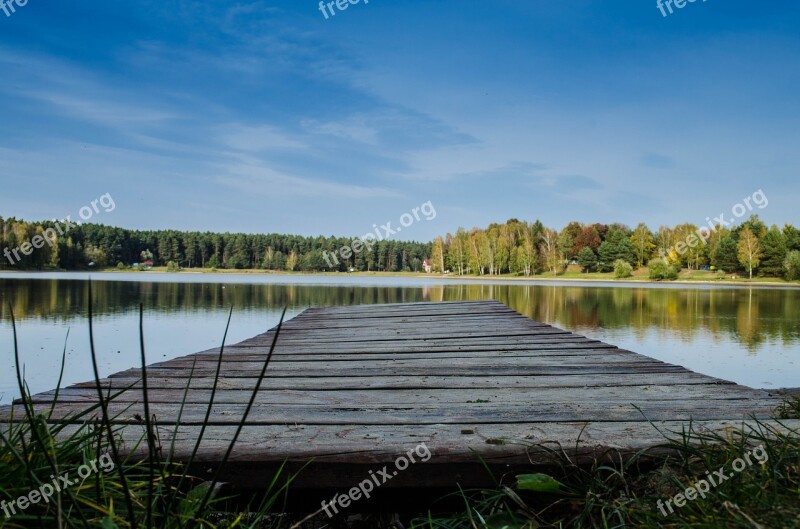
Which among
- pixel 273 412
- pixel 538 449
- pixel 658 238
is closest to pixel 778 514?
pixel 538 449

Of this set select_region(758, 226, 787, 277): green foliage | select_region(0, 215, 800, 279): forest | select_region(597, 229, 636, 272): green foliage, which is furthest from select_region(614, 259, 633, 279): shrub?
select_region(758, 226, 787, 277): green foliage

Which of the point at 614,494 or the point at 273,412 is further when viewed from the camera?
the point at 273,412

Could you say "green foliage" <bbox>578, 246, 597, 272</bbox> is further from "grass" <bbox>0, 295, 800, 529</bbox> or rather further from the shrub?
"grass" <bbox>0, 295, 800, 529</bbox>

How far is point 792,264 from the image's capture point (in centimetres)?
4772

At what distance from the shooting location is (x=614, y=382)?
2393 mm

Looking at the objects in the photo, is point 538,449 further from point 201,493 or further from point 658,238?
point 658,238

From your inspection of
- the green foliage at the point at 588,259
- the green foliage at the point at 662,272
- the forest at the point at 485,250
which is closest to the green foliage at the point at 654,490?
the forest at the point at 485,250

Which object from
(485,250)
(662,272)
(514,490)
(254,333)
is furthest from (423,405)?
(485,250)

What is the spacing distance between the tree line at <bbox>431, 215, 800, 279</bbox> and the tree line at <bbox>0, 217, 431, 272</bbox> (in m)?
10.4

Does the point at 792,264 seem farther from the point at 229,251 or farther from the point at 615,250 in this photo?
the point at 229,251

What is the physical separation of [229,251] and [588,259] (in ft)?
164

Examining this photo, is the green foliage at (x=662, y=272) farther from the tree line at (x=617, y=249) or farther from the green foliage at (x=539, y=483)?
the green foliage at (x=539, y=483)

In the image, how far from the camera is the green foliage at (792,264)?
47.4m

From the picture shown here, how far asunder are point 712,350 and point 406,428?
9.54 m
